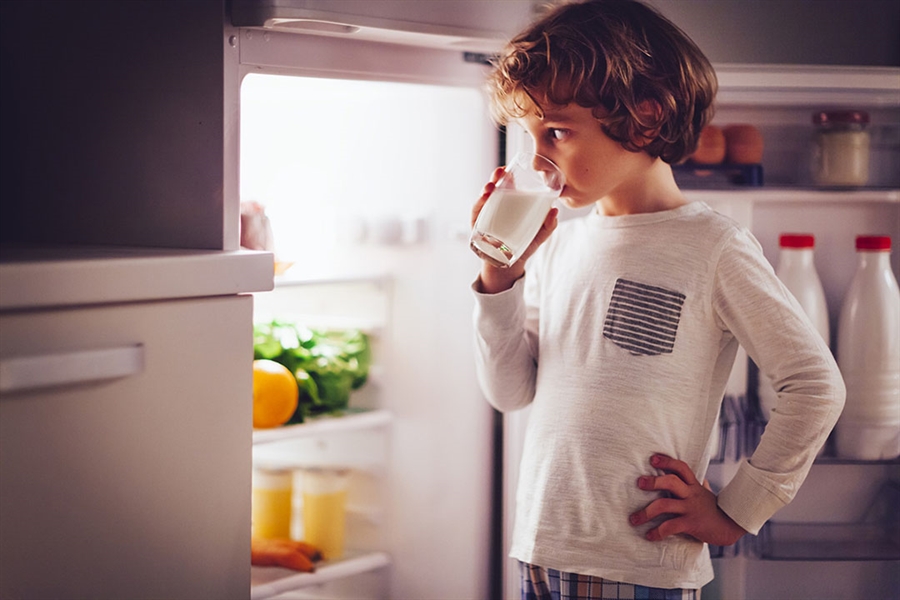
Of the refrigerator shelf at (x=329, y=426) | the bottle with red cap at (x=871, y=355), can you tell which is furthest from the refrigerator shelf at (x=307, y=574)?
the bottle with red cap at (x=871, y=355)


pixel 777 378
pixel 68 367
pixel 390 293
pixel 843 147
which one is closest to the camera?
pixel 68 367

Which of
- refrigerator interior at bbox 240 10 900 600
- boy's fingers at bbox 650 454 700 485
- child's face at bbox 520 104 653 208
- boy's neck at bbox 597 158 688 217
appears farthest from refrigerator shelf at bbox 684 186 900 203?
boy's fingers at bbox 650 454 700 485

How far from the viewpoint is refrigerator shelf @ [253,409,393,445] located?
1.51m

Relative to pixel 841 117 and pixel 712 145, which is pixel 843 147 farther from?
pixel 712 145

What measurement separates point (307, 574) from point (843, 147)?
114 cm

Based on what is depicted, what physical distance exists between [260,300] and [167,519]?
28.1 inches

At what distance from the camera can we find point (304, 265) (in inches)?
68.6

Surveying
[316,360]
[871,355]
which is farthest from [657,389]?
[316,360]

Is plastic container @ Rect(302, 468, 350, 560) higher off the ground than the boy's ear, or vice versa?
the boy's ear

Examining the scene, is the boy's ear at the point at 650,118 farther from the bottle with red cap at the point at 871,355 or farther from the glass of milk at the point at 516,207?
the bottle with red cap at the point at 871,355

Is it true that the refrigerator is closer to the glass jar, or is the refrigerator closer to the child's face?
the glass jar

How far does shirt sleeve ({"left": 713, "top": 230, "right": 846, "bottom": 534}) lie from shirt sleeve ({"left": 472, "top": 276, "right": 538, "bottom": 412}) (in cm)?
27

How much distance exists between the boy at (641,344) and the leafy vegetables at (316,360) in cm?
55

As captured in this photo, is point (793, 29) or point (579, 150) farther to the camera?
point (793, 29)
